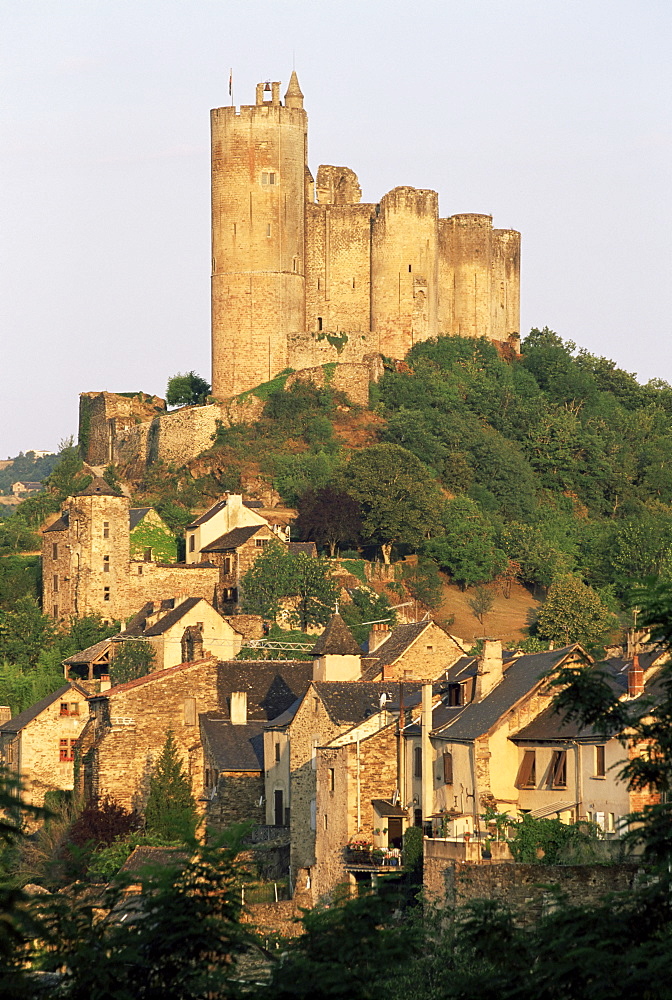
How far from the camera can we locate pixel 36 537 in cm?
8406

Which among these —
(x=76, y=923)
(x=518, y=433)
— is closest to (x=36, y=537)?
(x=518, y=433)

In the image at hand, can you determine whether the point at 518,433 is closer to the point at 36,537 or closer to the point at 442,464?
the point at 442,464

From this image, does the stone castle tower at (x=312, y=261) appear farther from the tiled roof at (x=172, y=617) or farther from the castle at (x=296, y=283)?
the tiled roof at (x=172, y=617)

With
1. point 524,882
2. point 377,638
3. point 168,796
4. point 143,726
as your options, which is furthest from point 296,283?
point 524,882

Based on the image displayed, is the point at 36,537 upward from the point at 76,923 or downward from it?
upward

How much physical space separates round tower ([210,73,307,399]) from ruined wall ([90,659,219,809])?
3458 cm

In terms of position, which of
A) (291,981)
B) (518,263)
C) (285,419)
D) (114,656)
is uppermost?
(518,263)

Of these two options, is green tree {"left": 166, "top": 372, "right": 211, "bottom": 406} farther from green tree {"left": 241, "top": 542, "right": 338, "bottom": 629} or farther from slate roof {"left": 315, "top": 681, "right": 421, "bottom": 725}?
slate roof {"left": 315, "top": 681, "right": 421, "bottom": 725}

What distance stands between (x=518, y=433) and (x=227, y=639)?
32129 mm

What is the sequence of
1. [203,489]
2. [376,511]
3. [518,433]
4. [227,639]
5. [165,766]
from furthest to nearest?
[518,433]
[203,489]
[376,511]
[227,639]
[165,766]

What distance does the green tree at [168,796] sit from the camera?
49625mm

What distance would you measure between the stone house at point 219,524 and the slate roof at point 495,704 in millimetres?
32615

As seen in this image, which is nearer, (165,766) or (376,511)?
(165,766)

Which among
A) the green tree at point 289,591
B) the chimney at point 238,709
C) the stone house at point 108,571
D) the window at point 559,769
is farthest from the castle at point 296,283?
the window at point 559,769
